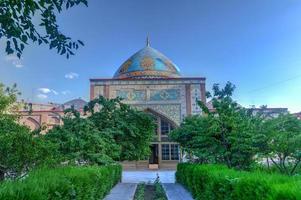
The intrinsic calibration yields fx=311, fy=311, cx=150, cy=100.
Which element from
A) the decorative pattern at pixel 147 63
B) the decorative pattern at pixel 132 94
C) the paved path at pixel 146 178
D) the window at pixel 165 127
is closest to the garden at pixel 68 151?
the paved path at pixel 146 178

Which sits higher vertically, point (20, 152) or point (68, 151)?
point (20, 152)

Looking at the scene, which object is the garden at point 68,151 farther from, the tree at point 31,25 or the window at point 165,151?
the window at point 165,151

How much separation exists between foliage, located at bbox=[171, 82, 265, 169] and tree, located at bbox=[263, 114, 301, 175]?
0.29 meters

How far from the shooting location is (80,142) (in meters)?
9.20

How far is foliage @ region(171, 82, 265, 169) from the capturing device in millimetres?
8383

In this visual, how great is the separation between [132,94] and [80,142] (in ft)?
48.2

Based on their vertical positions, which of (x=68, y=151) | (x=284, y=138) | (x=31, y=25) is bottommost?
(x=68, y=151)

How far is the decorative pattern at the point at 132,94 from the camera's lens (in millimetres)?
23719

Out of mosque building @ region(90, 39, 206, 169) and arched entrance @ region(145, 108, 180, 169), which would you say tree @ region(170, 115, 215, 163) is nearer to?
mosque building @ region(90, 39, 206, 169)

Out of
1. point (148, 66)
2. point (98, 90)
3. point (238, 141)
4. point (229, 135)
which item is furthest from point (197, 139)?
point (148, 66)

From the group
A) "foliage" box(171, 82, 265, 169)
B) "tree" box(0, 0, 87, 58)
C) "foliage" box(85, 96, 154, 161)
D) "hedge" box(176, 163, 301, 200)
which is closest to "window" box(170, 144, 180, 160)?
"foliage" box(85, 96, 154, 161)

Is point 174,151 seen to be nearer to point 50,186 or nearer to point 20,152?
point 20,152

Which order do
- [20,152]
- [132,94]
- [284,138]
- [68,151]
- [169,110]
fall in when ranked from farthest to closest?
[132,94], [169,110], [68,151], [284,138], [20,152]

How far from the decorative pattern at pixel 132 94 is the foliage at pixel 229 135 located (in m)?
13.9
